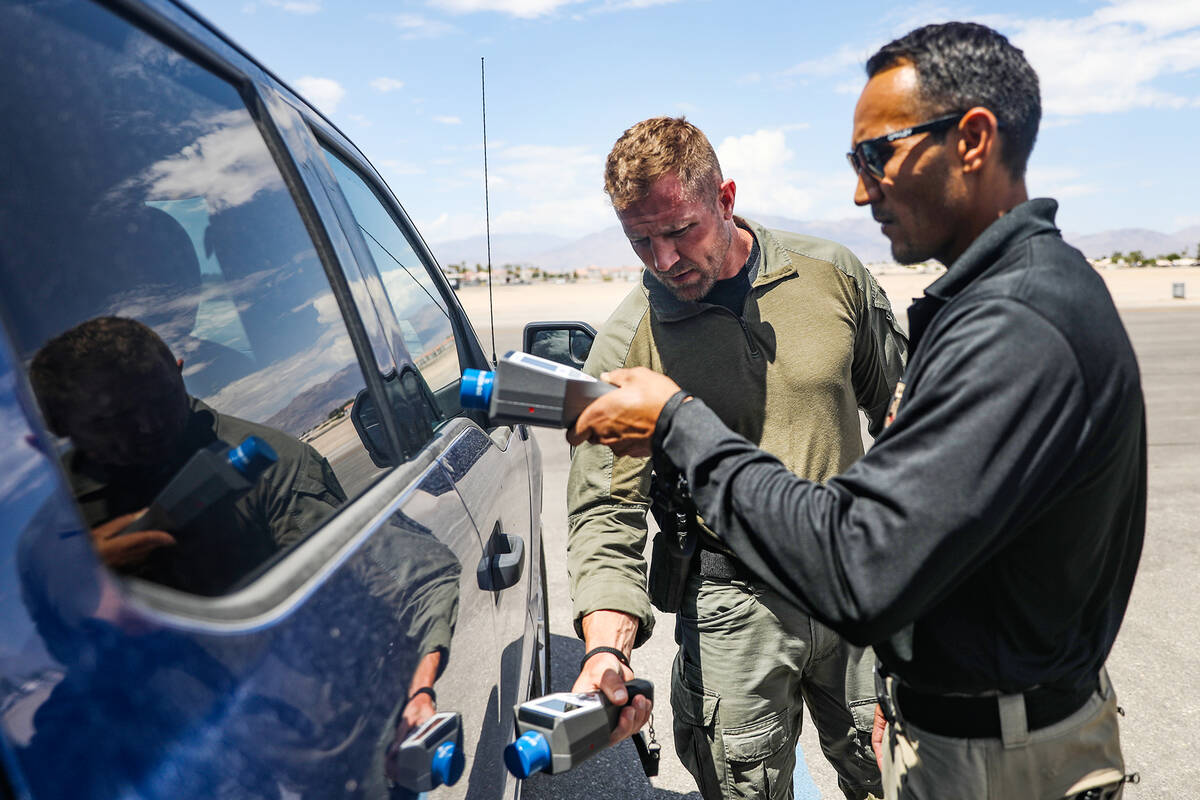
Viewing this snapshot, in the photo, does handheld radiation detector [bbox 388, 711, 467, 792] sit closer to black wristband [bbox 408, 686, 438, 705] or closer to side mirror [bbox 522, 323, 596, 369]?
black wristband [bbox 408, 686, 438, 705]

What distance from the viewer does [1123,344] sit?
1239mm

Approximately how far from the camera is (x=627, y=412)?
1488 mm

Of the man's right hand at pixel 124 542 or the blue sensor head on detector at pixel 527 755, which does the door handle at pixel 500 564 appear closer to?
the blue sensor head on detector at pixel 527 755

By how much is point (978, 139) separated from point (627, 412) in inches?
27.2

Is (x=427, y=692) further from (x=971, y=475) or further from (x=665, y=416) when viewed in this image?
(x=971, y=475)

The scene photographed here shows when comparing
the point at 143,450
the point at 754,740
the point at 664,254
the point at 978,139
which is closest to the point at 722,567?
the point at 754,740

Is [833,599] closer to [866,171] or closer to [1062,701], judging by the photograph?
[1062,701]

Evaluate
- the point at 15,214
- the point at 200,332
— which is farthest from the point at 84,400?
the point at 200,332

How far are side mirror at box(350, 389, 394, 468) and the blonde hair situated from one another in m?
1.01

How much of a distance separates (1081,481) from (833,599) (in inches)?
15.1

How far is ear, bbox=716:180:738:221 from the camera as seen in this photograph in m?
2.49

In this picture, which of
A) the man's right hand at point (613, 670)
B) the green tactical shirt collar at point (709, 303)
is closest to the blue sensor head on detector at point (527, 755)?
the man's right hand at point (613, 670)

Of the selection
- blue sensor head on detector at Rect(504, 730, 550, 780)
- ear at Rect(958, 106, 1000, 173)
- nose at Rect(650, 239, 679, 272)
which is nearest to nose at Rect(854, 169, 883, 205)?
ear at Rect(958, 106, 1000, 173)

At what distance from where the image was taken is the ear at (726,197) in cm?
249
